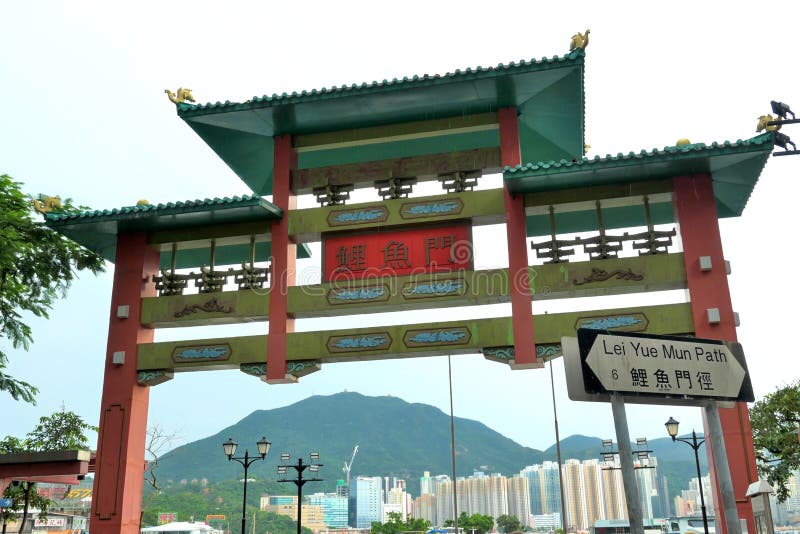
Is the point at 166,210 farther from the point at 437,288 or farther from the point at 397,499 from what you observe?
the point at 397,499

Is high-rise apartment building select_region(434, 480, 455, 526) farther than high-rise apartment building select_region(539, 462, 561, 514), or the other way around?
high-rise apartment building select_region(539, 462, 561, 514)

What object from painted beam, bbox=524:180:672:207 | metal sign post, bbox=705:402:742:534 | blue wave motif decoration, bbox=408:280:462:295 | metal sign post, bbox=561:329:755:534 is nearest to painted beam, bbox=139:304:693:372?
blue wave motif decoration, bbox=408:280:462:295

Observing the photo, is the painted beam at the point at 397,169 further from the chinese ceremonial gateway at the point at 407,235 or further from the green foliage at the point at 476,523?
the green foliage at the point at 476,523

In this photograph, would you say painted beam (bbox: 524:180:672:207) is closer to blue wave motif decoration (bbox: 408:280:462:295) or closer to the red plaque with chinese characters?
the red plaque with chinese characters

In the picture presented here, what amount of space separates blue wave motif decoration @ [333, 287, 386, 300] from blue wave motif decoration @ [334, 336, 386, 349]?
0.61m

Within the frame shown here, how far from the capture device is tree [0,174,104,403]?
42.9ft

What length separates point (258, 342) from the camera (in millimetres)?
10586

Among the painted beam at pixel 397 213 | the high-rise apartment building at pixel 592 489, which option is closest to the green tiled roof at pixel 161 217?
the painted beam at pixel 397 213

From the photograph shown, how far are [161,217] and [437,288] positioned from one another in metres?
4.57

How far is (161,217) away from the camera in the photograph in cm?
1116

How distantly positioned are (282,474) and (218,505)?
87575mm

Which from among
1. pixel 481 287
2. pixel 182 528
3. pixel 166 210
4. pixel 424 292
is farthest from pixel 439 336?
pixel 182 528

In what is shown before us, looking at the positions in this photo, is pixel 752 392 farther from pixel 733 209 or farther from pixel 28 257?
pixel 28 257

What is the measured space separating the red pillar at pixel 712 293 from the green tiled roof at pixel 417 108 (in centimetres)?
240
